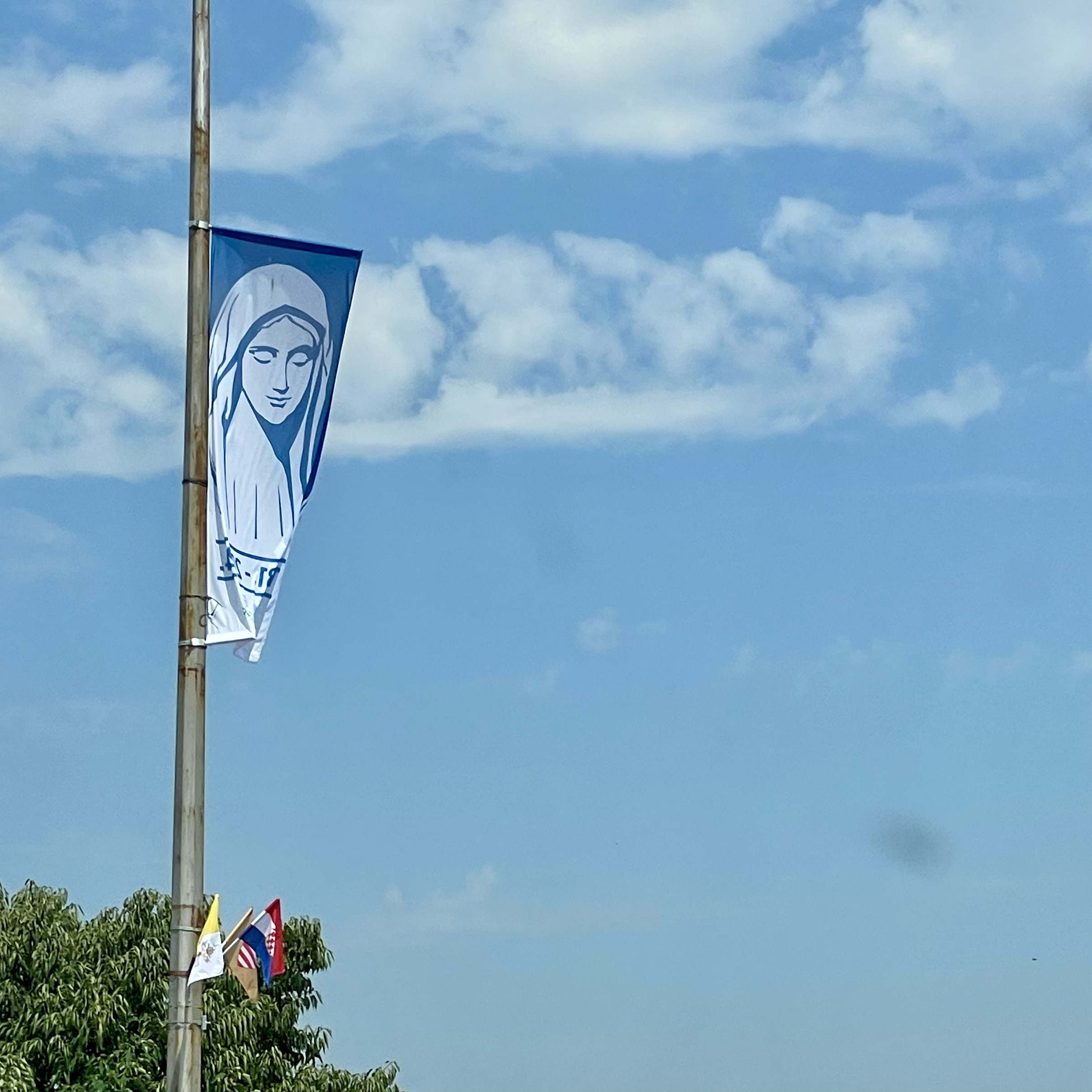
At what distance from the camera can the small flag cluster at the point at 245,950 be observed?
32.2 feet

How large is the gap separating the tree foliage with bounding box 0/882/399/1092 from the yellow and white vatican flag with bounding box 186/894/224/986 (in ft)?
44.2

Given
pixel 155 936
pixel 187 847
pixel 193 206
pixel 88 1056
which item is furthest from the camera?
pixel 155 936

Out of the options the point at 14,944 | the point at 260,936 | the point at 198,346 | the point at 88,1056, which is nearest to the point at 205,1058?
the point at 88,1056

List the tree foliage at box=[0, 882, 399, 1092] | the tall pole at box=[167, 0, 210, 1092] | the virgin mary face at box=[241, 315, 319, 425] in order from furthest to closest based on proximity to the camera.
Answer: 1. the tree foliage at box=[0, 882, 399, 1092]
2. the virgin mary face at box=[241, 315, 319, 425]
3. the tall pole at box=[167, 0, 210, 1092]

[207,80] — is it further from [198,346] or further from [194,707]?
[194,707]

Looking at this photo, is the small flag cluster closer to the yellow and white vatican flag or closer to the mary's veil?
the yellow and white vatican flag

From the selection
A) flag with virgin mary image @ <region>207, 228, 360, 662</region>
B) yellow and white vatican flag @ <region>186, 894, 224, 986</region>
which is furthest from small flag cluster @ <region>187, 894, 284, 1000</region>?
flag with virgin mary image @ <region>207, 228, 360, 662</region>

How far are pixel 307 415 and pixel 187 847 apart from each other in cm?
265

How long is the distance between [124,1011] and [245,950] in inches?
611

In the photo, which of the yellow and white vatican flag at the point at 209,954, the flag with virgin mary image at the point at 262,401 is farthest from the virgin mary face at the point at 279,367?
the yellow and white vatican flag at the point at 209,954

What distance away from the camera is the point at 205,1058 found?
24906mm

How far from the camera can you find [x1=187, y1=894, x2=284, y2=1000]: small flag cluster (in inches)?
386

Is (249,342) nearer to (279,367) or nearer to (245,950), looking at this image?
(279,367)

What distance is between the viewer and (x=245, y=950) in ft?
34.8
